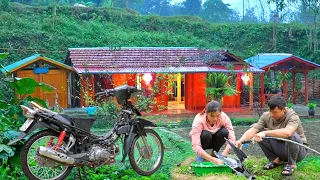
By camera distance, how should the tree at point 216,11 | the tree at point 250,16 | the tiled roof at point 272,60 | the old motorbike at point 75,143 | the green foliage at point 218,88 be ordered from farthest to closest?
the tree at point 250,16, the tree at point 216,11, the tiled roof at point 272,60, the green foliage at point 218,88, the old motorbike at point 75,143

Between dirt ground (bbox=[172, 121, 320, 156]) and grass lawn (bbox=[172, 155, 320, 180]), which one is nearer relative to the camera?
grass lawn (bbox=[172, 155, 320, 180])

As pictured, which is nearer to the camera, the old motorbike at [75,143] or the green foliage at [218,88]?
the old motorbike at [75,143]

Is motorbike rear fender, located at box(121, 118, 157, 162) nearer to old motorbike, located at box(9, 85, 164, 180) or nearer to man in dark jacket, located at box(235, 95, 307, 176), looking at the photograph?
old motorbike, located at box(9, 85, 164, 180)

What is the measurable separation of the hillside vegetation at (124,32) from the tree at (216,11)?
52.2ft

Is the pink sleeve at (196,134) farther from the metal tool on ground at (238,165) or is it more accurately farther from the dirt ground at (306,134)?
the dirt ground at (306,134)

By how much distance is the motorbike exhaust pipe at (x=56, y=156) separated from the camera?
4195 mm

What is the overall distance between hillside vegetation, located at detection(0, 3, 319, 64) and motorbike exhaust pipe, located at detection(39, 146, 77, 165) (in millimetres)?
20489

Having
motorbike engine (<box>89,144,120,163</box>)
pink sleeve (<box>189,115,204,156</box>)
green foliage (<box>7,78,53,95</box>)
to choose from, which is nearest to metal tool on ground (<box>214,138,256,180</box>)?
pink sleeve (<box>189,115,204,156</box>)

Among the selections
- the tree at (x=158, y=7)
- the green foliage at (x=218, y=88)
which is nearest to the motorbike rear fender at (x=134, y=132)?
the green foliage at (x=218, y=88)

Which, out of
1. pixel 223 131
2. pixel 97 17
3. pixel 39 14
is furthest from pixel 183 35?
pixel 223 131

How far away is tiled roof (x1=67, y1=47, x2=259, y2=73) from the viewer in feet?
52.7

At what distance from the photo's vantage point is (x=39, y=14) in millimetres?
29781

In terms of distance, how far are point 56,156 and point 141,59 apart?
1277 cm

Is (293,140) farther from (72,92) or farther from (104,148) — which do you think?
(72,92)
